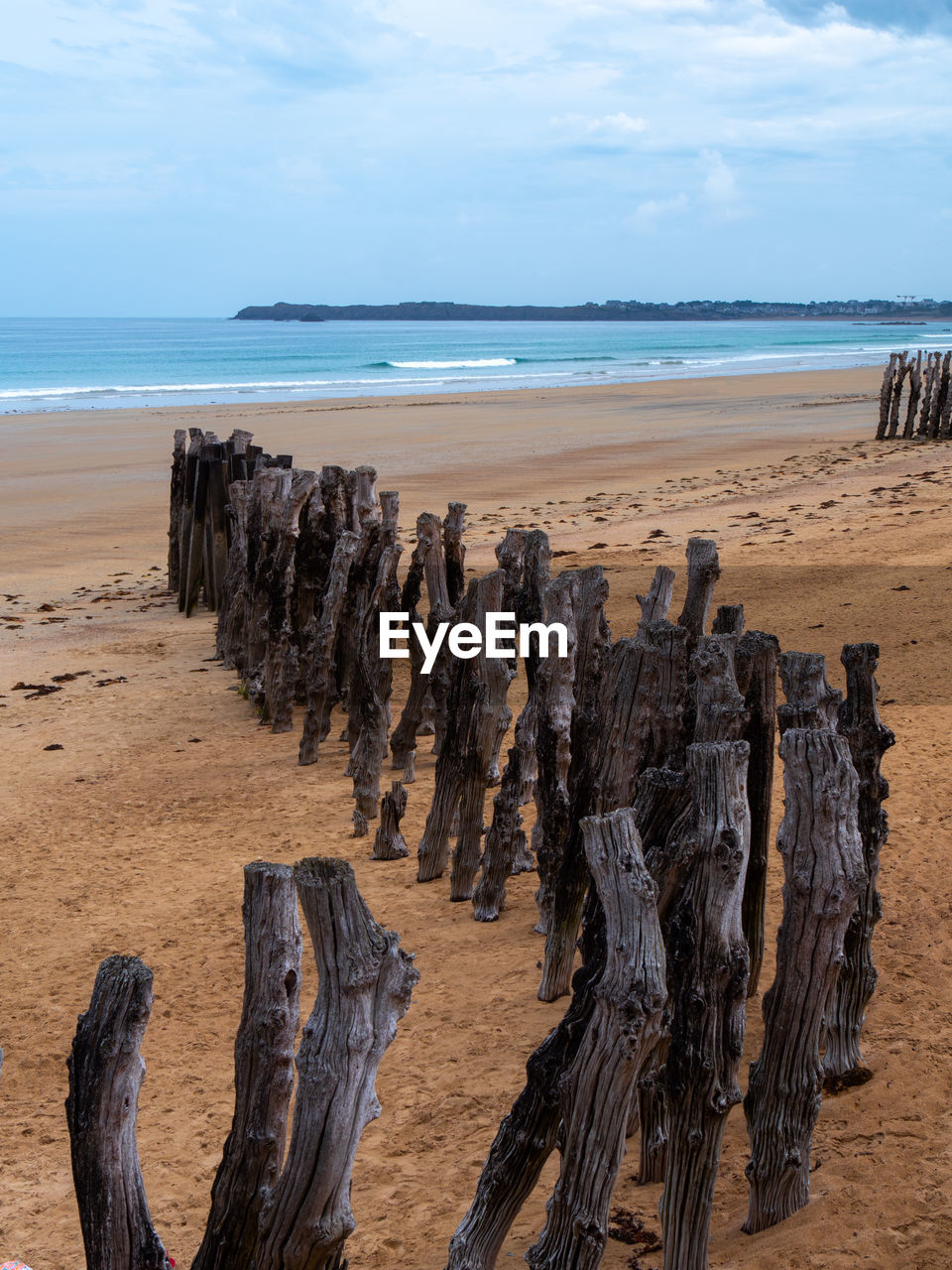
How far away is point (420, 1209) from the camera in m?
2.68

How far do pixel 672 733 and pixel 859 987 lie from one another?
82 cm

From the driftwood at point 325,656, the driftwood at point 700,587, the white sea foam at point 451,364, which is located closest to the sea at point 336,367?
the white sea foam at point 451,364

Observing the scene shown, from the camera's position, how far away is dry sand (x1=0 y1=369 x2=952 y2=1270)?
2.68m

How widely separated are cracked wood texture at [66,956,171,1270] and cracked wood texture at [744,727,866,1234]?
129 cm

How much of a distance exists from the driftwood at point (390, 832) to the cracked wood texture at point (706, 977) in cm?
231

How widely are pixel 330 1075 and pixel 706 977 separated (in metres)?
0.80

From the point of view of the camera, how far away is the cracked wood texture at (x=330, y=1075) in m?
2.12

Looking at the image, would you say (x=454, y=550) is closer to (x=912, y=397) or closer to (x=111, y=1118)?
(x=111, y=1118)

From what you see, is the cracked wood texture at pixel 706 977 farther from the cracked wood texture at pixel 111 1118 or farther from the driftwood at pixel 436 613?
the driftwood at pixel 436 613

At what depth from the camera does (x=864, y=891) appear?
293 cm

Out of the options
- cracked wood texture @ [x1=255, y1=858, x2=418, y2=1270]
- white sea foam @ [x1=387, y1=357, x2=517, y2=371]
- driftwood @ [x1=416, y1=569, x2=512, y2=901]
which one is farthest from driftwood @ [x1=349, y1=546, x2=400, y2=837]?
white sea foam @ [x1=387, y1=357, x2=517, y2=371]

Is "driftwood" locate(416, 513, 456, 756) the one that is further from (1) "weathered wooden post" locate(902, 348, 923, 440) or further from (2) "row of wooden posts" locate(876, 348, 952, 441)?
(1) "weathered wooden post" locate(902, 348, 923, 440)

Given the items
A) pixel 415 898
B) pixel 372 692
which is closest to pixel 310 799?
pixel 372 692

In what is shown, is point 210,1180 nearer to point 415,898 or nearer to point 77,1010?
point 77,1010
